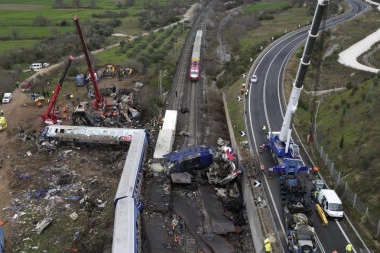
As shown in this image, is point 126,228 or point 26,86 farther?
point 26,86

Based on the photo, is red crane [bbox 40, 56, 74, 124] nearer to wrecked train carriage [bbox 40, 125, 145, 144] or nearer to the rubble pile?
wrecked train carriage [bbox 40, 125, 145, 144]

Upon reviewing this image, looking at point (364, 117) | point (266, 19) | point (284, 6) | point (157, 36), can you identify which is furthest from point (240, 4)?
point (364, 117)

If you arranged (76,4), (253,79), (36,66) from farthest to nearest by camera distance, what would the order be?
(76,4), (36,66), (253,79)

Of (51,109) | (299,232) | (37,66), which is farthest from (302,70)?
(37,66)

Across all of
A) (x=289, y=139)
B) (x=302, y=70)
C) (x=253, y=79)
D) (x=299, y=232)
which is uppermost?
(x=302, y=70)

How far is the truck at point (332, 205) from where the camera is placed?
27.5m

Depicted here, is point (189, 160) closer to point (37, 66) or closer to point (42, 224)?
point (42, 224)

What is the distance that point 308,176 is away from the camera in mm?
33031

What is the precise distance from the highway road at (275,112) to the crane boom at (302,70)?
2.78 metres

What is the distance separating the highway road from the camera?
26.3 m

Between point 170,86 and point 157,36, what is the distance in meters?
44.3

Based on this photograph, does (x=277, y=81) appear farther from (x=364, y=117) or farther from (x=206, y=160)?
(x=206, y=160)

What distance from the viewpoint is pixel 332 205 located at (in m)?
27.7

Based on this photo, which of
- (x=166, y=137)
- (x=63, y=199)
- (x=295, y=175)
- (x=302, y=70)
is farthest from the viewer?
(x=166, y=137)
